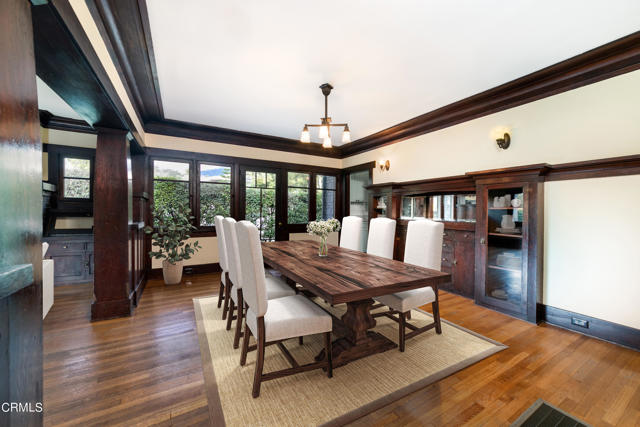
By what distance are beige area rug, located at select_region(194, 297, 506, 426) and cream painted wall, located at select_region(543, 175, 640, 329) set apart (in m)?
1.14

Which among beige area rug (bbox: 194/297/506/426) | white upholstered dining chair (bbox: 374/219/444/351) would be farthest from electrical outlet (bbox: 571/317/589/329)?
white upholstered dining chair (bbox: 374/219/444/351)

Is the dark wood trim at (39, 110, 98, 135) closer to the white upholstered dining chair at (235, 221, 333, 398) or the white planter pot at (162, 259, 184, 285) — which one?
the white planter pot at (162, 259, 184, 285)

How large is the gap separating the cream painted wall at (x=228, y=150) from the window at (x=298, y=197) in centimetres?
34

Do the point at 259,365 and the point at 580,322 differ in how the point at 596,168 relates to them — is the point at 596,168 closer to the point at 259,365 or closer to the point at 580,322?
the point at 580,322

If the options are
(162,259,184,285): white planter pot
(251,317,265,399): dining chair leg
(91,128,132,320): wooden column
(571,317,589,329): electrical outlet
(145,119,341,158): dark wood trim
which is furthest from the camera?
(145,119,341,158): dark wood trim

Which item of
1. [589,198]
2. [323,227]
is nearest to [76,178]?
[323,227]

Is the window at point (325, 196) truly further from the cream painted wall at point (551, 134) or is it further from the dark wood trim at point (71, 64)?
the dark wood trim at point (71, 64)

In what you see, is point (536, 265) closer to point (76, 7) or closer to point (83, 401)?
point (83, 401)

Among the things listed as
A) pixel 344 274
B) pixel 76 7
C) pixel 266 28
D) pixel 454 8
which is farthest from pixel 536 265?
pixel 76 7

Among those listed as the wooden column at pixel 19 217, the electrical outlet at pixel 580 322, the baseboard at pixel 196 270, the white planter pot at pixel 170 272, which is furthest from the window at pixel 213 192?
the electrical outlet at pixel 580 322

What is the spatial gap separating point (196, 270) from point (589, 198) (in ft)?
18.1

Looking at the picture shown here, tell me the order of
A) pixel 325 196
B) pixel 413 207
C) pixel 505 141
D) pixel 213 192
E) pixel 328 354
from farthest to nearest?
pixel 325 196
pixel 213 192
pixel 413 207
pixel 505 141
pixel 328 354

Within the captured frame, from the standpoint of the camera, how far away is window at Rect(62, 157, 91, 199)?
164 inches

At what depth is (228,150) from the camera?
4.96m
